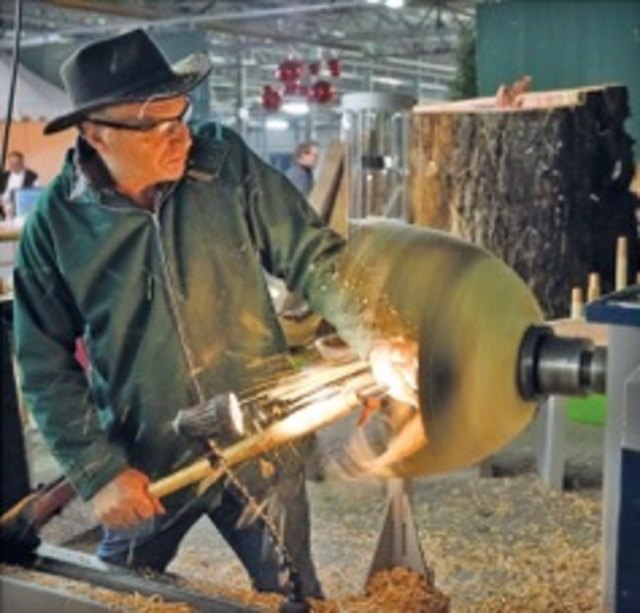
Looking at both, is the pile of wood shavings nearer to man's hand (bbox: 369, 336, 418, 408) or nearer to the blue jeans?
the blue jeans

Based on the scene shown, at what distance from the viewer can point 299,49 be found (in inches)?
111

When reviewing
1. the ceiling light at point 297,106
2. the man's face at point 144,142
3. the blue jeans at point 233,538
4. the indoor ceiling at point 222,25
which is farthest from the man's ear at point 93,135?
the ceiling light at point 297,106

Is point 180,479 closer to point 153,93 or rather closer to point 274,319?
point 274,319

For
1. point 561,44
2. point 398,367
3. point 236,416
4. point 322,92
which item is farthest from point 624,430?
point 561,44

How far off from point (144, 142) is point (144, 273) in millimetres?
123

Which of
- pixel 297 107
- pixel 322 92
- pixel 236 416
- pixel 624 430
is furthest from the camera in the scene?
pixel 297 107

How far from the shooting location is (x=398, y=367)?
2.58 ft

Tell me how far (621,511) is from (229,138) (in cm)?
53

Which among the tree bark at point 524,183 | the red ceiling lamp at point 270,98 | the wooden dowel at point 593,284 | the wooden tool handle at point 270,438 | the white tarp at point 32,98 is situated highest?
the red ceiling lamp at point 270,98

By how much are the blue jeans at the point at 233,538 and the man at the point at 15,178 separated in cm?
42

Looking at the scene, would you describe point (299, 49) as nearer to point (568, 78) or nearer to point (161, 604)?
point (568, 78)

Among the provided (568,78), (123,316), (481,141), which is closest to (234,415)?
(123,316)

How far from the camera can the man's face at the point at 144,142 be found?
3.06 feet

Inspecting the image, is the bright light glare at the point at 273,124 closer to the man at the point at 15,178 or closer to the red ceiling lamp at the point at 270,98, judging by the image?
the red ceiling lamp at the point at 270,98
